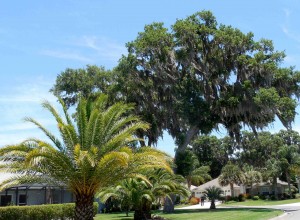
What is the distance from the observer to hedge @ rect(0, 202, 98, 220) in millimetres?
22078

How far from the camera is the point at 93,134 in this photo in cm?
1600

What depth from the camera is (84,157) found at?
14.5 metres

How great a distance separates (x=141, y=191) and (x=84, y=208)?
25.8ft

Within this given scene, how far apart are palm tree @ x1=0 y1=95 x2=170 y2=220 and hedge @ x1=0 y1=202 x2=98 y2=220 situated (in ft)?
21.4

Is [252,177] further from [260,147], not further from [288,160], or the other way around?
[260,147]

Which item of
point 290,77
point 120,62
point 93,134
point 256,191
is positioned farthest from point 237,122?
point 256,191

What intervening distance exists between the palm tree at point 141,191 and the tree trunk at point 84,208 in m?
6.65

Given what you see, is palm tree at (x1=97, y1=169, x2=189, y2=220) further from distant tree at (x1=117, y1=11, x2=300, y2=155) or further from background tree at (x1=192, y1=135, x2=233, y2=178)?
background tree at (x1=192, y1=135, x2=233, y2=178)

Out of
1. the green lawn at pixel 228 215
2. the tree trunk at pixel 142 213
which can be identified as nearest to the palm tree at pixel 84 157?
the tree trunk at pixel 142 213

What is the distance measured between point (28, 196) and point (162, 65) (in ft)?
56.9

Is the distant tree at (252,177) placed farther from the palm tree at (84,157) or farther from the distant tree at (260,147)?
the palm tree at (84,157)

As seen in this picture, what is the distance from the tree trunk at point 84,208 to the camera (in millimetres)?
15578

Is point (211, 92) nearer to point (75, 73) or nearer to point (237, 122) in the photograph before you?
point (237, 122)

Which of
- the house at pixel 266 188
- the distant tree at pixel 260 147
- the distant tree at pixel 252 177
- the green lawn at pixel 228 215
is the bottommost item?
the green lawn at pixel 228 215
